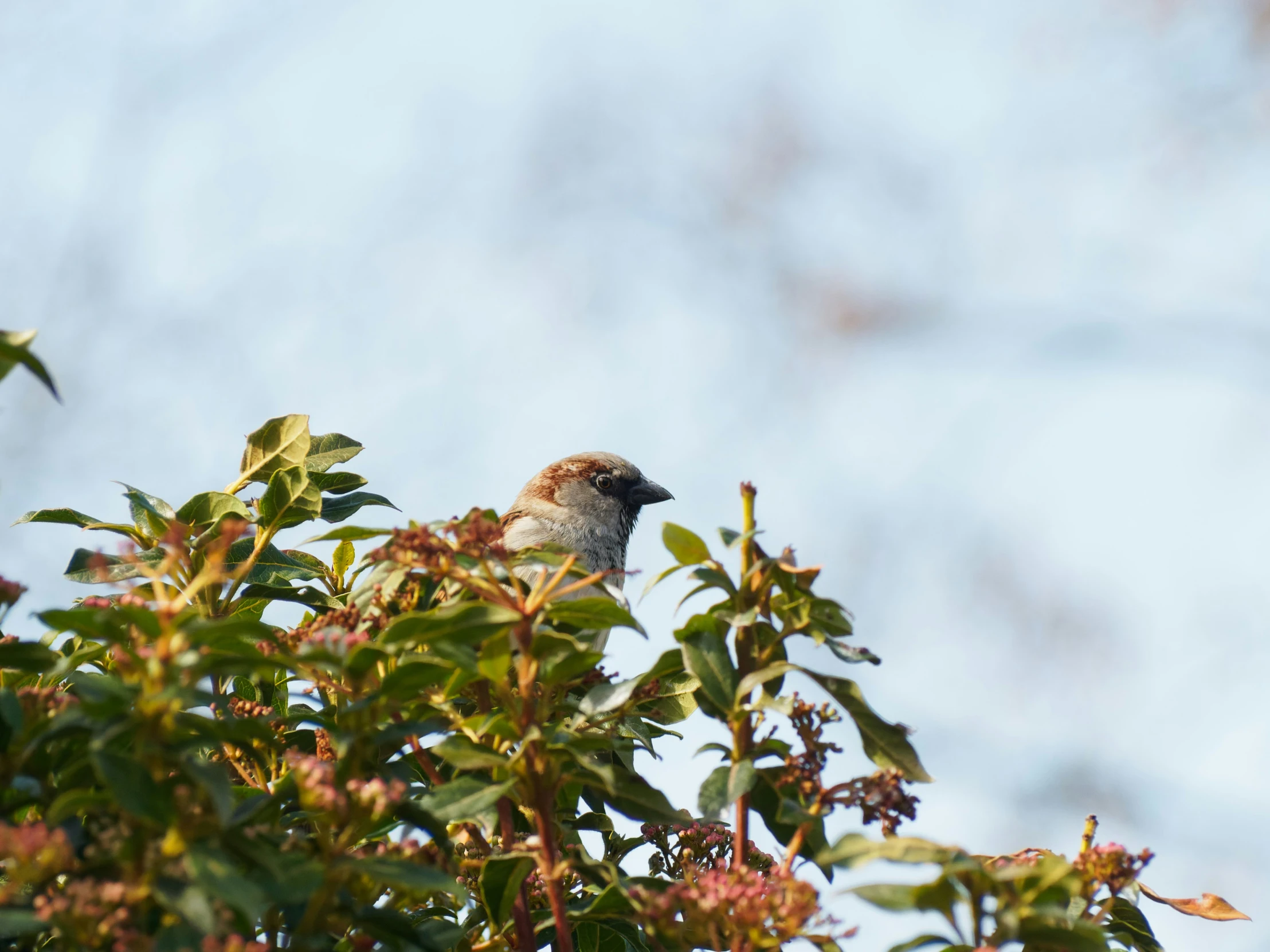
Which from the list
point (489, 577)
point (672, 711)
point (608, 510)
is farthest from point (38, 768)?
point (608, 510)

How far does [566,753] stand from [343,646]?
28cm

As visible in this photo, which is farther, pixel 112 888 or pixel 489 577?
pixel 489 577

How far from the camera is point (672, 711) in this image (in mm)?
2281

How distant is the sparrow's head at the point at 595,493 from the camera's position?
17.3ft

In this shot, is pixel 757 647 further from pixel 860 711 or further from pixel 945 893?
pixel 945 893

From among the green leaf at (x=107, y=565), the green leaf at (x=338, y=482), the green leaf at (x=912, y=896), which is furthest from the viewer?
the green leaf at (x=338, y=482)

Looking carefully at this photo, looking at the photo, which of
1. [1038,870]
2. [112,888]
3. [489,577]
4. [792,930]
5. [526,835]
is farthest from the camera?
[526,835]

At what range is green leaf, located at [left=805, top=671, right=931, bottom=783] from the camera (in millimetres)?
1548

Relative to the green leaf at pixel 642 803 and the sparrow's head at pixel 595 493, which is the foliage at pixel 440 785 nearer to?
the green leaf at pixel 642 803

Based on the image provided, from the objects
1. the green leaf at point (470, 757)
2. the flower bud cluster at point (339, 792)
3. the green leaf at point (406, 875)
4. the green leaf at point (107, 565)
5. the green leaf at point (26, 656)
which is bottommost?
the green leaf at point (406, 875)

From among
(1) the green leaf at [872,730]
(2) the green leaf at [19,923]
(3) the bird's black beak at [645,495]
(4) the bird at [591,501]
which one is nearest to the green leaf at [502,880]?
(1) the green leaf at [872,730]

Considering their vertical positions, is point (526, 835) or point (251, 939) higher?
point (526, 835)

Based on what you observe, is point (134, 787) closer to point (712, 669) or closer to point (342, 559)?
point (712, 669)

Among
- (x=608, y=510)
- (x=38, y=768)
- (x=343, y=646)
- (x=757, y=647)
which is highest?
(x=608, y=510)
